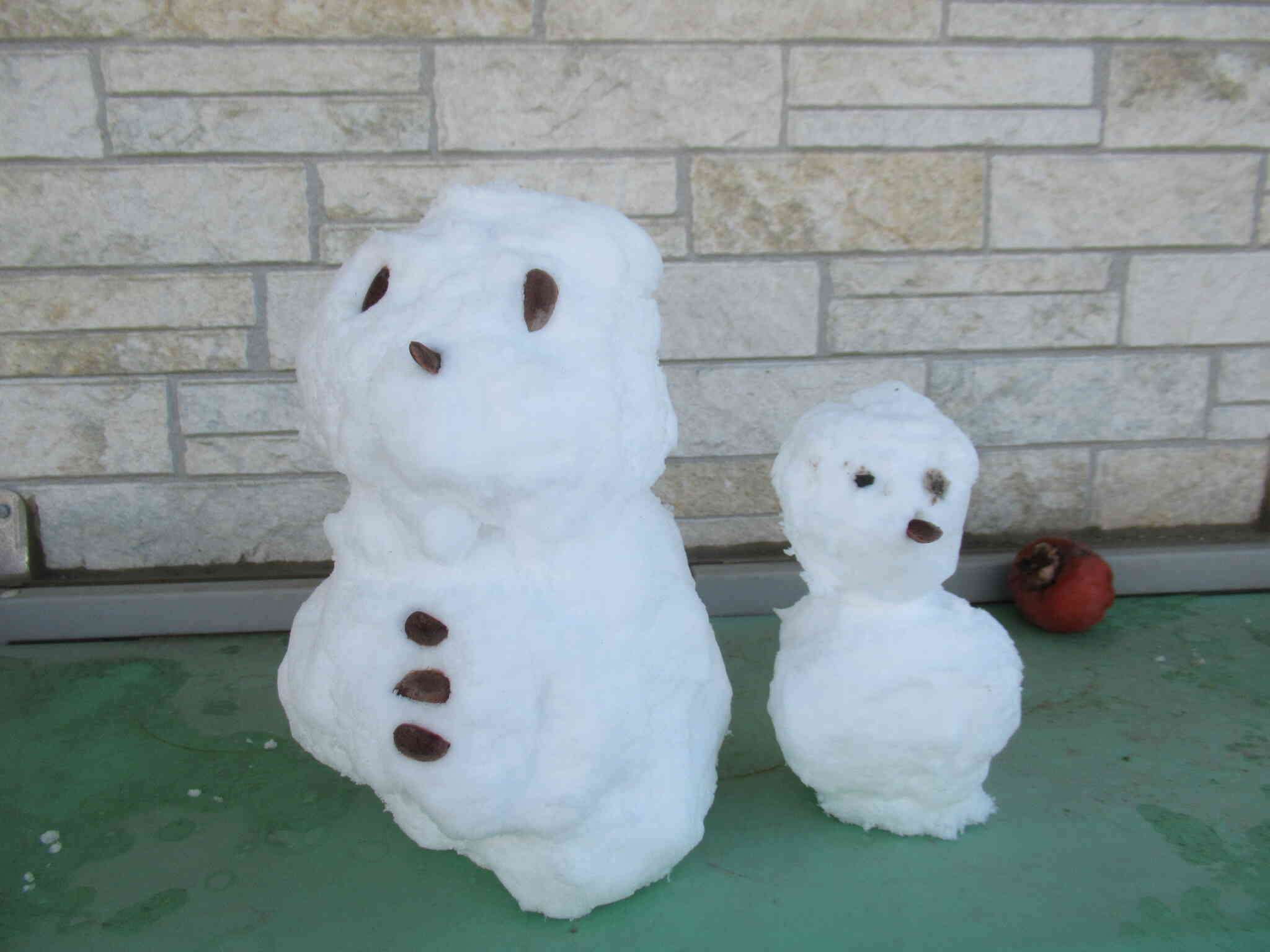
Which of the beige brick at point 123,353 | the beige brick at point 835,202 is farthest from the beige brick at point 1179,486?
the beige brick at point 123,353

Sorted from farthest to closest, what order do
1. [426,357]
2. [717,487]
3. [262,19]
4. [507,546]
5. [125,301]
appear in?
[717,487] → [125,301] → [262,19] → [507,546] → [426,357]

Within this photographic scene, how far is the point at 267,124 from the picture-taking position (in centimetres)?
169

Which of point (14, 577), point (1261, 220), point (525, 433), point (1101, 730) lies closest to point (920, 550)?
point (525, 433)

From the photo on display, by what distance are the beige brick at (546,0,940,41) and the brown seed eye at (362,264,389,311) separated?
0.94 metres

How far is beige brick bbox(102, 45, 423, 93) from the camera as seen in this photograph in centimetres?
165

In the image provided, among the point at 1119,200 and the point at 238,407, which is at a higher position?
the point at 1119,200

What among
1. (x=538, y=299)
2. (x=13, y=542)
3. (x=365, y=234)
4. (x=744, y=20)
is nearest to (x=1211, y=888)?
(x=538, y=299)

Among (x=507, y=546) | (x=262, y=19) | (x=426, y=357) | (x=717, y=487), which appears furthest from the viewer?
(x=717, y=487)

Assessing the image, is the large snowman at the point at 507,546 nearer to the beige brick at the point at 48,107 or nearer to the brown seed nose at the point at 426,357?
the brown seed nose at the point at 426,357

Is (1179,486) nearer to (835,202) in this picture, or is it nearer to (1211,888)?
(835,202)

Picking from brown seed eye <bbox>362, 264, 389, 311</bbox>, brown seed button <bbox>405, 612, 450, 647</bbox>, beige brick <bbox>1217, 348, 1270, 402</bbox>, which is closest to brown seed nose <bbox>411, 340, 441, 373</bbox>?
brown seed eye <bbox>362, 264, 389, 311</bbox>

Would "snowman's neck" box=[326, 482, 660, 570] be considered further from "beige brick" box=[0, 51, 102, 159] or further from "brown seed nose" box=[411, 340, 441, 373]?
"beige brick" box=[0, 51, 102, 159]

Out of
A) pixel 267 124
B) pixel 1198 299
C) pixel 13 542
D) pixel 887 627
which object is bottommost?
pixel 13 542

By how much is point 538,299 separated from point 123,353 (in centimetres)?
123
